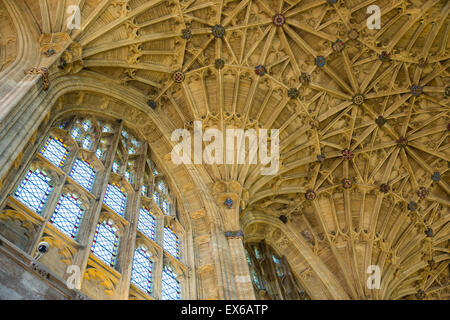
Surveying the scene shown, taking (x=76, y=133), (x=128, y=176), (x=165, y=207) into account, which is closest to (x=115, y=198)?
(x=128, y=176)

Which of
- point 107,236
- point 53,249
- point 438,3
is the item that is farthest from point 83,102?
point 438,3

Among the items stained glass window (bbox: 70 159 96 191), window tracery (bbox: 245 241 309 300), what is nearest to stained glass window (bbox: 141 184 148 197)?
stained glass window (bbox: 70 159 96 191)

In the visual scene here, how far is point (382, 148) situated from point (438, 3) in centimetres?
585

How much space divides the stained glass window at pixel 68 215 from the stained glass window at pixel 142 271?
170cm

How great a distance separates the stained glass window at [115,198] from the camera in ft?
42.8

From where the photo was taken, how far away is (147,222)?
45.5 ft

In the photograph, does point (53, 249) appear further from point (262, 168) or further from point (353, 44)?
point (353, 44)

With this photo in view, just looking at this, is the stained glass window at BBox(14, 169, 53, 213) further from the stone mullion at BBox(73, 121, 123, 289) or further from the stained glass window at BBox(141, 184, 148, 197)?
the stained glass window at BBox(141, 184, 148, 197)

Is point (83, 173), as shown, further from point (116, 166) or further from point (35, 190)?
point (35, 190)

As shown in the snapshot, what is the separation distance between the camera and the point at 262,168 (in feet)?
58.6

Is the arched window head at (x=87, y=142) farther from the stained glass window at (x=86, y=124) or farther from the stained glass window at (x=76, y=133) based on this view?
the stained glass window at (x=86, y=124)

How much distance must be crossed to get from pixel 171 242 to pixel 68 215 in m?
3.66

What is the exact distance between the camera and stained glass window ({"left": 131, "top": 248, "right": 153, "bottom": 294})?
37.5ft

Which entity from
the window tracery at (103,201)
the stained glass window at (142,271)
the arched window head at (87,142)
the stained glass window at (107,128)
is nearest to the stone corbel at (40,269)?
the window tracery at (103,201)
